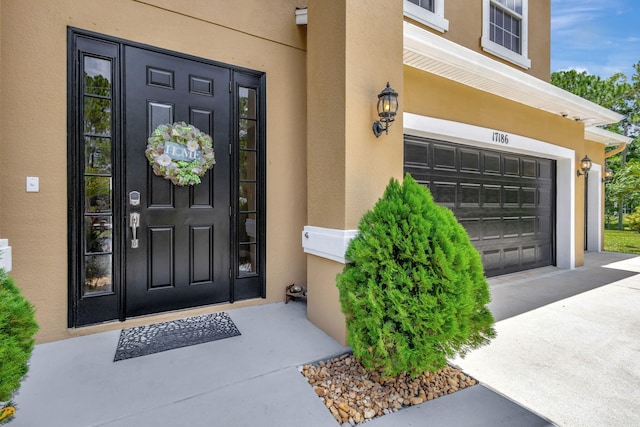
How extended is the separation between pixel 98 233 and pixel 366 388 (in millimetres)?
2660

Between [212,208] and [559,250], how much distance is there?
679cm

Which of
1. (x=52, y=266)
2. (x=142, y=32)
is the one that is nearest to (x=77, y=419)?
(x=52, y=266)

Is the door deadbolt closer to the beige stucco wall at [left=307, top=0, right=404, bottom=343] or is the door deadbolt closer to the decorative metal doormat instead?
the decorative metal doormat

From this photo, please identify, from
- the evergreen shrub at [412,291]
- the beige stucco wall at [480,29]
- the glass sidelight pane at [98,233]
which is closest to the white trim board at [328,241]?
the evergreen shrub at [412,291]

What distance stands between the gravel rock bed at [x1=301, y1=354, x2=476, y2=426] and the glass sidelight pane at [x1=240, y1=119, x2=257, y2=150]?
2.37 m

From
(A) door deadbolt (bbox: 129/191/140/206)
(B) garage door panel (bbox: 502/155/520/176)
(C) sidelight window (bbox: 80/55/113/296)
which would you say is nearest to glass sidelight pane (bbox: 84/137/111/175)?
(C) sidelight window (bbox: 80/55/113/296)

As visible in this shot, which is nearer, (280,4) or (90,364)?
(90,364)

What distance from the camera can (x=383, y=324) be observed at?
191 centimetres

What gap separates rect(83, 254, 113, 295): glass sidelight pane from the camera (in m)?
2.65

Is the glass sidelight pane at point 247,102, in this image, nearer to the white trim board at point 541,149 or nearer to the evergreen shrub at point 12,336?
the white trim board at point 541,149

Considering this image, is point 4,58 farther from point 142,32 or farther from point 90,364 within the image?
point 90,364

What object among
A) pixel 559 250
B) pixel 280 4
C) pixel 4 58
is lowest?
pixel 559 250

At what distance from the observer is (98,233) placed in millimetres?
2701

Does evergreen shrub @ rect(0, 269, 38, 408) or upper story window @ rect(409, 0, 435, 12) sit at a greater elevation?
upper story window @ rect(409, 0, 435, 12)
